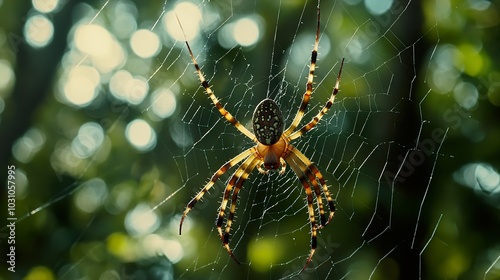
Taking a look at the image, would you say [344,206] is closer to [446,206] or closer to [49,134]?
[446,206]

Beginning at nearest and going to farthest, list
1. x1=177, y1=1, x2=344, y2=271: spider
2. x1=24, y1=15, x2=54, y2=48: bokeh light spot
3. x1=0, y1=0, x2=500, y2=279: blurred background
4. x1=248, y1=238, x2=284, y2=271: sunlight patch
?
x1=177, y1=1, x2=344, y2=271: spider < x1=0, y1=0, x2=500, y2=279: blurred background < x1=248, y1=238, x2=284, y2=271: sunlight patch < x1=24, y1=15, x2=54, y2=48: bokeh light spot

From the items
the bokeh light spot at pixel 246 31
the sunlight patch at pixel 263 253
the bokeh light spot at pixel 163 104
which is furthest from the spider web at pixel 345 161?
the bokeh light spot at pixel 163 104

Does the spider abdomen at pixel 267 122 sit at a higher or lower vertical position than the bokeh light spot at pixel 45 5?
lower

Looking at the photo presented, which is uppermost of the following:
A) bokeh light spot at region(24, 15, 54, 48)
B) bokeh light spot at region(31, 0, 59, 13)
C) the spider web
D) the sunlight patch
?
bokeh light spot at region(31, 0, 59, 13)

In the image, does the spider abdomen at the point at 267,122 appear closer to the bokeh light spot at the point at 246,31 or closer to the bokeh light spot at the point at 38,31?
the bokeh light spot at the point at 246,31

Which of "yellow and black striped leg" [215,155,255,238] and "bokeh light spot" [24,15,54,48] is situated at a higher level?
"bokeh light spot" [24,15,54,48]

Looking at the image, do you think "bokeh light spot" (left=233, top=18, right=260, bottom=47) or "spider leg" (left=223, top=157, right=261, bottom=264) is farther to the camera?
"bokeh light spot" (left=233, top=18, right=260, bottom=47)

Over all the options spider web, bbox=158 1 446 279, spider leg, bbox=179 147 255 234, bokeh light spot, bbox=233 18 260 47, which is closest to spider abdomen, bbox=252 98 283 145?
spider leg, bbox=179 147 255 234

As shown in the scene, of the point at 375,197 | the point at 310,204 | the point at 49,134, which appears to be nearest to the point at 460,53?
the point at 375,197

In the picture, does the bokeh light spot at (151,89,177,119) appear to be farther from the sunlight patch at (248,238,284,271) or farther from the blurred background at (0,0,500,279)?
the sunlight patch at (248,238,284,271)
